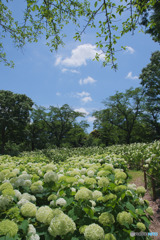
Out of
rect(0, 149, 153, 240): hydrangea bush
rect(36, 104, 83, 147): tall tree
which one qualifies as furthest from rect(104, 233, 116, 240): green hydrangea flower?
rect(36, 104, 83, 147): tall tree

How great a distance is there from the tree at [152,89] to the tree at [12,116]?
74.5ft

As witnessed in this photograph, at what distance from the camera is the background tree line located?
24828mm

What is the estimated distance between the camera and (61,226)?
1.19 meters

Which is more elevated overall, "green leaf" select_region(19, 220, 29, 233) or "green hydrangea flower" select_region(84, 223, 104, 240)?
"green hydrangea flower" select_region(84, 223, 104, 240)

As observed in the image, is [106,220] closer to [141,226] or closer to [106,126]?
[141,226]

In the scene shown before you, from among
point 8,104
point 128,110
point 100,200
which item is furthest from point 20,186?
point 128,110

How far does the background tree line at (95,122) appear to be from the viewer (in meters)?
24.8

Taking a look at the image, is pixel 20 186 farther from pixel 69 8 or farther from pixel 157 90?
pixel 157 90

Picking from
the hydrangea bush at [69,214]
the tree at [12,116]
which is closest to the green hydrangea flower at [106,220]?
the hydrangea bush at [69,214]

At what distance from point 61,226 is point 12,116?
2464 cm

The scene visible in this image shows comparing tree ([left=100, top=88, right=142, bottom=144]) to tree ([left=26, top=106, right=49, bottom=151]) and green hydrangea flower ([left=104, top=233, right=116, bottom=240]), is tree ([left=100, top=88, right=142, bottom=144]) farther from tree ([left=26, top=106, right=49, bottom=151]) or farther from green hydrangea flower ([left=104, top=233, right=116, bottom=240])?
green hydrangea flower ([left=104, top=233, right=116, bottom=240])

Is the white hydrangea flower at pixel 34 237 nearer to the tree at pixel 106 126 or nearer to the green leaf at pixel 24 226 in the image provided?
the green leaf at pixel 24 226

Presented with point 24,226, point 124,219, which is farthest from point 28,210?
point 124,219

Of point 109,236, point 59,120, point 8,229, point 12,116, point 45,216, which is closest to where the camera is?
point 8,229
